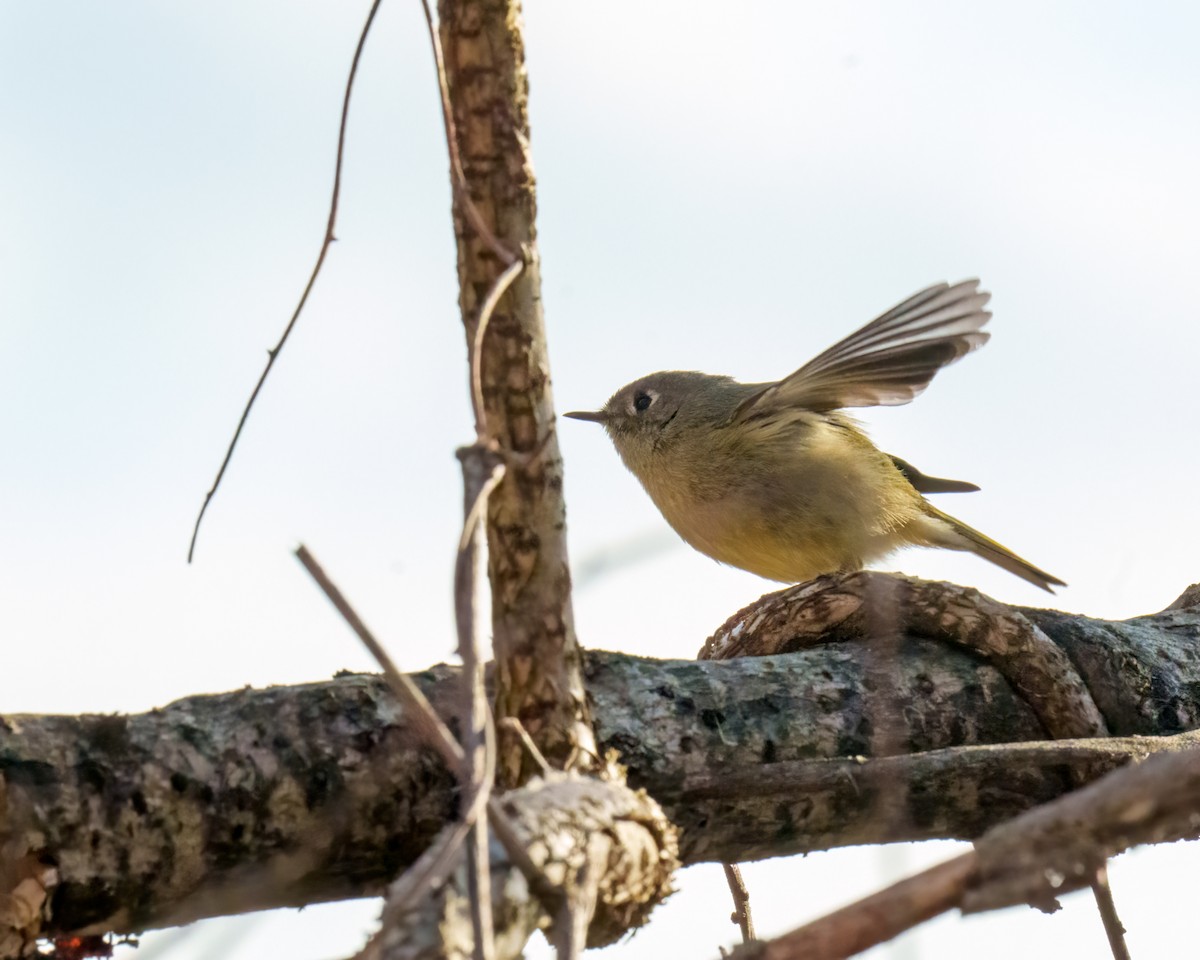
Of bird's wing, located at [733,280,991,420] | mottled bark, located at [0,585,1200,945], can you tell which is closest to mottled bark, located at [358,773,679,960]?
mottled bark, located at [0,585,1200,945]

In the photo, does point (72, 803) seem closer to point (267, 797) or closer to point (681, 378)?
point (267, 797)

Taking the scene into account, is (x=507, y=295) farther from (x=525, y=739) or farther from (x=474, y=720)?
(x=474, y=720)

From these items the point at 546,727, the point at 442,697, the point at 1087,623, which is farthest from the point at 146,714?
the point at 1087,623

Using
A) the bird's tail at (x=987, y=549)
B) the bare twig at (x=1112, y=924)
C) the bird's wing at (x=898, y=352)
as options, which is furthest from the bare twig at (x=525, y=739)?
the bird's tail at (x=987, y=549)

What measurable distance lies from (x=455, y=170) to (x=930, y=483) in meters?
5.03

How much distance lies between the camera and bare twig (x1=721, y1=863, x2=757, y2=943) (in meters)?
2.86

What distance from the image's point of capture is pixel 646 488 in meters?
6.07

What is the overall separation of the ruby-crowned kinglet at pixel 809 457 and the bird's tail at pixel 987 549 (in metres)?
0.15

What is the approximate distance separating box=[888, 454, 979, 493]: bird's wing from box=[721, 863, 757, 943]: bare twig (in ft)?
12.3

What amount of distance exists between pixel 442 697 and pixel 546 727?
67 cm

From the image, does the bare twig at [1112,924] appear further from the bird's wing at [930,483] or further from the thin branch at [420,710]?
the bird's wing at [930,483]

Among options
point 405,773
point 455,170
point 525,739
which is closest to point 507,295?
point 455,170

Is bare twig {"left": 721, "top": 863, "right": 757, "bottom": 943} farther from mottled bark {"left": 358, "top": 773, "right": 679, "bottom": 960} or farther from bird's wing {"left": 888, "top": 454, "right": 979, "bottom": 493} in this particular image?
bird's wing {"left": 888, "top": 454, "right": 979, "bottom": 493}

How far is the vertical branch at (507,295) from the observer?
6.15ft
